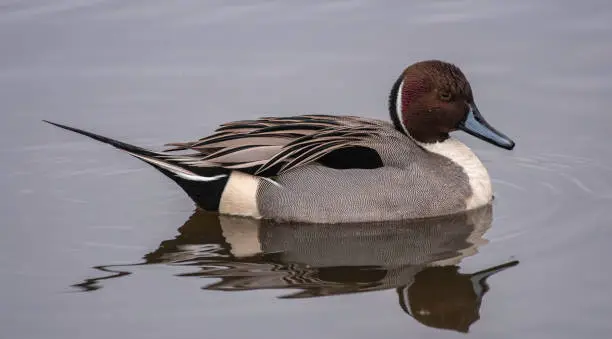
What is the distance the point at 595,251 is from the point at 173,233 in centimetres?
283

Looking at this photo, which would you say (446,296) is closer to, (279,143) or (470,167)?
(470,167)

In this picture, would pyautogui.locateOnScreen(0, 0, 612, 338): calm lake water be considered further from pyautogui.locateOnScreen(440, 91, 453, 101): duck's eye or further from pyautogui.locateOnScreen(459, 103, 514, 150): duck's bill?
pyautogui.locateOnScreen(440, 91, 453, 101): duck's eye

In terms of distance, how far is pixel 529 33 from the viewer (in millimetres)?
11430

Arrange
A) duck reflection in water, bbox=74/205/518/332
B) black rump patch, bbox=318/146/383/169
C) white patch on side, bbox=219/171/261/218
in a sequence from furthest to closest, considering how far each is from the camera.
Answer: white patch on side, bbox=219/171/261/218 < black rump patch, bbox=318/146/383/169 < duck reflection in water, bbox=74/205/518/332

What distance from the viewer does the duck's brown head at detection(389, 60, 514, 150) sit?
9.01 meters

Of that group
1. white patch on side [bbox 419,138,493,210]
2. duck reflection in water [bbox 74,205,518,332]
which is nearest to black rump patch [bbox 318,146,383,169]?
duck reflection in water [bbox 74,205,518,332]

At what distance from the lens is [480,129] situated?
358 inches

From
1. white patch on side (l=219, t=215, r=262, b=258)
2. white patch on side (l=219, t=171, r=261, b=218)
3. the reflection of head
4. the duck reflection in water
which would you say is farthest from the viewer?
white patch on side (l=219, t=171, r=261, b=218)

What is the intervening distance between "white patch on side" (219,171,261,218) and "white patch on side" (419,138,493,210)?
1.28m

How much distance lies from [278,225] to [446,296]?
5.73ft

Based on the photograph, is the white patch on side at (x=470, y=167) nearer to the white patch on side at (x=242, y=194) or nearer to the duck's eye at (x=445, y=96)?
the duck's eye at (x=445, y=96)

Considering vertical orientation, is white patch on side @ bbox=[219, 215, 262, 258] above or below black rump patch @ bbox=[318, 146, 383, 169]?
below

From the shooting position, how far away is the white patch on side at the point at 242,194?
29.5 feet

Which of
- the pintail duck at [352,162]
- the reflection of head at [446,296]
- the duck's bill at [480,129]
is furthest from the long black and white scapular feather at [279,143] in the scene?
the reflection of head at [446,296]
